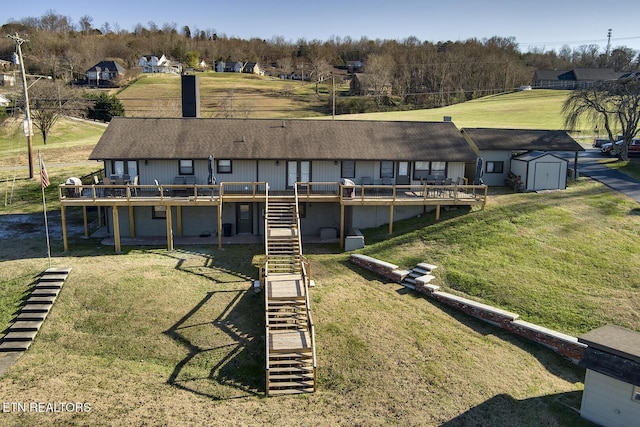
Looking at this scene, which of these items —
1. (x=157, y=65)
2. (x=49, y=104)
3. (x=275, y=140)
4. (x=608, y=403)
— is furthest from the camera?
(x=157, y=65)

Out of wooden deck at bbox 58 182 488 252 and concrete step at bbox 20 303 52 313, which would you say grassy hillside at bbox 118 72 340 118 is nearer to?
wooden deck at bbox 58 182 488 252

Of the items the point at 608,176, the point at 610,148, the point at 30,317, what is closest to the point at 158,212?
the point at 30,317

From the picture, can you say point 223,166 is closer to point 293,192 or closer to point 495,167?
point 293,192

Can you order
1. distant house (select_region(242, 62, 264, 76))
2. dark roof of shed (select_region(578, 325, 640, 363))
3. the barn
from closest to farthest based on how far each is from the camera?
1. dark roof of shed (select_region(578, 325, 640, 363))
2. the barn
3. distant house (select_region(242, 62, 264, 76))

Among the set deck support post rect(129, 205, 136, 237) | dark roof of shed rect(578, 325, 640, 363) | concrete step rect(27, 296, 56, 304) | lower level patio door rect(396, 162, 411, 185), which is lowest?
concrete step rect(27, 296, 56, 304)

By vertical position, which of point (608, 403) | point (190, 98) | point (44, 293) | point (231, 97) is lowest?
point (608, 403)

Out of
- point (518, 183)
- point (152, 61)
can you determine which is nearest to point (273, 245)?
point (518, 183)

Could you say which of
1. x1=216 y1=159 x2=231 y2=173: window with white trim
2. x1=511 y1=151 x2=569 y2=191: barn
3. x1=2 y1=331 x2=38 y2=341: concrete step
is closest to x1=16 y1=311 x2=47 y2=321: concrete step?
x1=2 y1=331 x2=38 y2=341: concrete step

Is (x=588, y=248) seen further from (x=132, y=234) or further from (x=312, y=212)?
(x=132, y=234)
